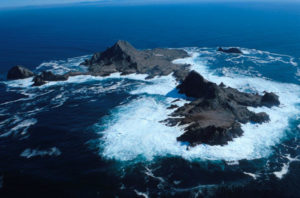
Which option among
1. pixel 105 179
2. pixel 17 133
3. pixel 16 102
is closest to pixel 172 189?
pixel 105 179

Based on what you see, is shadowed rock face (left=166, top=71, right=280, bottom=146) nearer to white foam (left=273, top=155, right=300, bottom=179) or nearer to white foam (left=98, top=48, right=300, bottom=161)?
white foam (left=98, top=48, right=300, bottom=161)

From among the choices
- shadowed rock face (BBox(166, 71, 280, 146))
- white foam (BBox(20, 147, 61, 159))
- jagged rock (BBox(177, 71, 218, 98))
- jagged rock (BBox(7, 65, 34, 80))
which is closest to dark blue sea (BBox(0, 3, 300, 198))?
white foam (BBox(20, 147, 61, 159))

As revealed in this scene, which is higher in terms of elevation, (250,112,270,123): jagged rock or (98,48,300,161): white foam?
(250,112,270,123): jagged rock

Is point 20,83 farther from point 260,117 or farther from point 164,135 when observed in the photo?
point 260,117

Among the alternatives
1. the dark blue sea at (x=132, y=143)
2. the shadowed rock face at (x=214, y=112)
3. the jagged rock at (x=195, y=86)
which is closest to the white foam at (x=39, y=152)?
the dark blue sea at (x=132, y=143)

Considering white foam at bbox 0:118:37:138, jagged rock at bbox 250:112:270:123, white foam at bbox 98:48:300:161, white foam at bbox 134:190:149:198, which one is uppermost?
jagged rock at bbox 250:112:270:123

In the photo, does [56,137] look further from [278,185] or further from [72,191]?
[278,185]

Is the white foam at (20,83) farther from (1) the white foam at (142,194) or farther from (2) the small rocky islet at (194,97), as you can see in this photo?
(1) the white foam at (142,194)

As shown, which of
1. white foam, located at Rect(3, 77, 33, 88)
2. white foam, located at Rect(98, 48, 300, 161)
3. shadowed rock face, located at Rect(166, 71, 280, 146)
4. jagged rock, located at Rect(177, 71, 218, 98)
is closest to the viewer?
white foam, located at Rect(98, 48, 300, 161)
